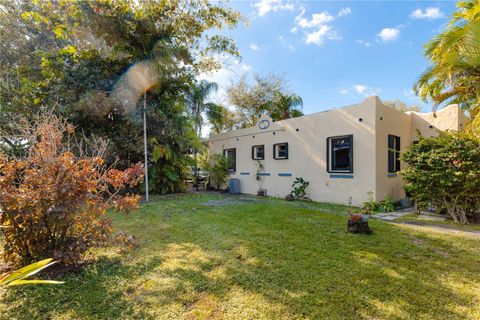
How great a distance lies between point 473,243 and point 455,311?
8.85ft

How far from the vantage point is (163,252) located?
12.0 feet

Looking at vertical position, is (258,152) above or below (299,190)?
above

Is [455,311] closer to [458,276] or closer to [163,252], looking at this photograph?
[458,276]

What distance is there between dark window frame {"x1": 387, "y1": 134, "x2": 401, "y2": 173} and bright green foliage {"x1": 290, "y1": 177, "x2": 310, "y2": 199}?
9.36ft

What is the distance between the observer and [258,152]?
11180 millimetres

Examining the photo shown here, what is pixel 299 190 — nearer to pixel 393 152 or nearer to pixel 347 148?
pixel 347 148

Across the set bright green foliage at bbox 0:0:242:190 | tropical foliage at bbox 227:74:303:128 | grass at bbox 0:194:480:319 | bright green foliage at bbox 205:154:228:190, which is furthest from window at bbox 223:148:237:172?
grass at bbox 0:194:480:319

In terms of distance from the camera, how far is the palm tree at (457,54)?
13.1 ft

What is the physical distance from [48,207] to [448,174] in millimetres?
7943

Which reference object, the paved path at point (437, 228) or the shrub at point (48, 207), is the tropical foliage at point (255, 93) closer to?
the paved path at point (437, 228)

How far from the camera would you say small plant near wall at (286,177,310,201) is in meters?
8.91

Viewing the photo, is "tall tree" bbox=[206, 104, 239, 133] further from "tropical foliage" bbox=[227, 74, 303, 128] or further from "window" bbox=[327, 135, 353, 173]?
"window" bbox=[327, 135, 353, 173]

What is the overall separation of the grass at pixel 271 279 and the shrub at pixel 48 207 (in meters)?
0.45

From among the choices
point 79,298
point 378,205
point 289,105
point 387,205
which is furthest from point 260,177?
point 79,298
